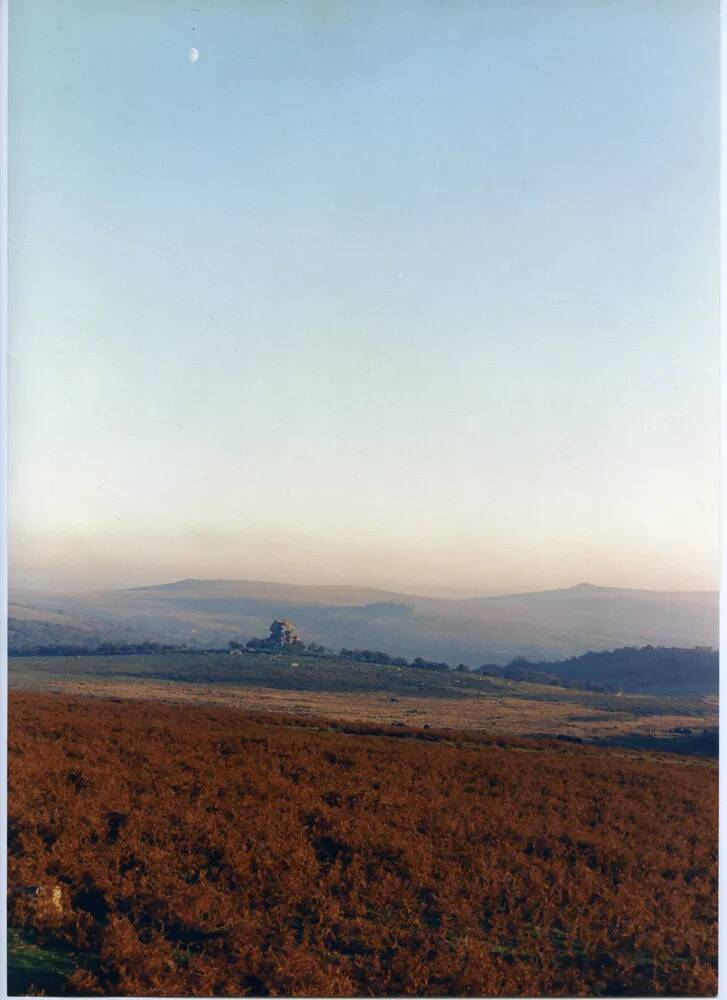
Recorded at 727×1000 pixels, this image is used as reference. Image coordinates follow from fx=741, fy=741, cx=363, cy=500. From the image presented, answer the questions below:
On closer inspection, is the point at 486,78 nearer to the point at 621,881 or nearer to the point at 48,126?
the point at 48,126

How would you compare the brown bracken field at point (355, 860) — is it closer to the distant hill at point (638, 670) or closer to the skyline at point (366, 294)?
the distant hill at point (638, 670)

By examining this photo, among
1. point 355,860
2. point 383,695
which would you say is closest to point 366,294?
point 383,695

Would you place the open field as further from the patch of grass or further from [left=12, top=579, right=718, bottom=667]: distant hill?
the patch of grass

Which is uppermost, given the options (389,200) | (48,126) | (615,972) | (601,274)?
(48,126)

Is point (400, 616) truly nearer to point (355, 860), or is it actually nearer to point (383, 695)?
point (383, 695)

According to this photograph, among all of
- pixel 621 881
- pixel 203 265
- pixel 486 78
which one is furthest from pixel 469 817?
pixel 486 78

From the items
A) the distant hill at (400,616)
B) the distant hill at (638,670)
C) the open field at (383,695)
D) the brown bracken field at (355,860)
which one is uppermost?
the distant hill at (400,616)

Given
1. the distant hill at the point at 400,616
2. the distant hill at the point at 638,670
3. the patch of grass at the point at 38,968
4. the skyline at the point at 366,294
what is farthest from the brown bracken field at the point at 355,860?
the skyline at the point at 366,294

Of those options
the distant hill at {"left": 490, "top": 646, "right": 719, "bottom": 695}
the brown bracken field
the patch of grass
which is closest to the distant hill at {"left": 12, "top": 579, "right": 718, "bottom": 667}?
Answer: the distant hill at {"left": 490, "top": 646, "right": 719, "bottom": 695}
